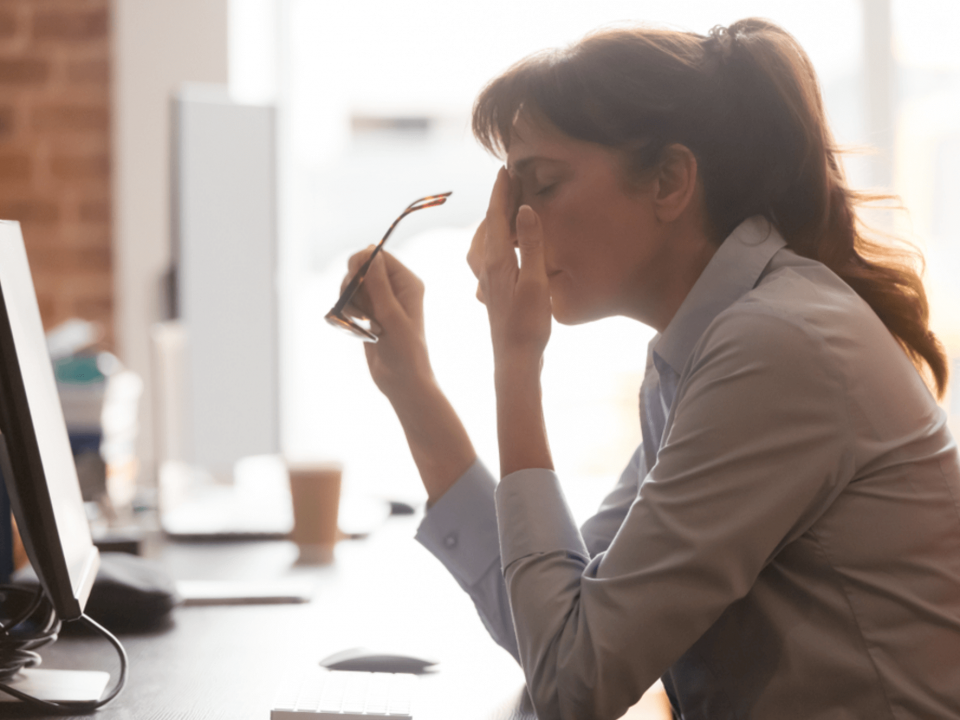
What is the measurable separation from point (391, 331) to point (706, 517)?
1.79 feet

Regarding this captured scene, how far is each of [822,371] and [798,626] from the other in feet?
0.65

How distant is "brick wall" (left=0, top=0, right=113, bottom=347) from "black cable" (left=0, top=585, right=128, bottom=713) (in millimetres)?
1796

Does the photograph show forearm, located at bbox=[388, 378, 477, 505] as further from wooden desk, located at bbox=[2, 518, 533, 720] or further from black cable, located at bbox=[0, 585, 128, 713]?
black cable, located at bbox=[0, 585, 128, 713]

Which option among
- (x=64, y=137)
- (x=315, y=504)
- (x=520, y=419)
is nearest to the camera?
(x=520, y=419)

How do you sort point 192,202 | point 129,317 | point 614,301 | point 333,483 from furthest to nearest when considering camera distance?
point 129,317
point 192,202
point 333,483
point 614,301

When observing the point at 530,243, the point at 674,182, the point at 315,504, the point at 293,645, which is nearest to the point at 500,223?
the point at 530,243

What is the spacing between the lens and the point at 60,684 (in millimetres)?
827

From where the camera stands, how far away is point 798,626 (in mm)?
710

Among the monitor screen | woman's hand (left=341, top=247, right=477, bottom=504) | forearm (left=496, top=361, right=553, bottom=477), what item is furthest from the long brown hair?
the monitor screen

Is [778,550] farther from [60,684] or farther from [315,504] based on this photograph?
[315,504]

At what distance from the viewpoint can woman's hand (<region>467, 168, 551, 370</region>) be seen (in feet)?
2.82

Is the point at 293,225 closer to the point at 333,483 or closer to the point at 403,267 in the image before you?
the point at 333,483

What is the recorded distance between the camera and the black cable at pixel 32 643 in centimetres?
78

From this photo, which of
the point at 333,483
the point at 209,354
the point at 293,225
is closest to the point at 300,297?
the point at 293,225
